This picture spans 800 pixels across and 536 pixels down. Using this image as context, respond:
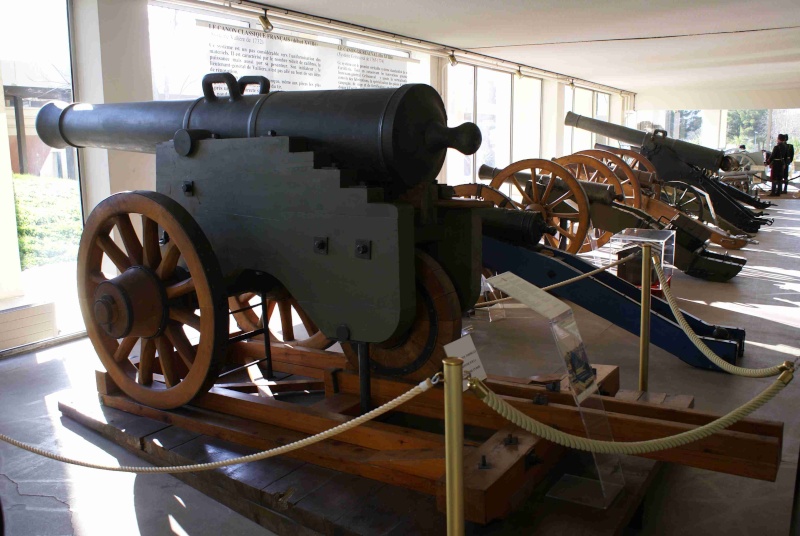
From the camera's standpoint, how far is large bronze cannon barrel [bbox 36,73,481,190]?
8.63 ft

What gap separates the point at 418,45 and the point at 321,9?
7.25 ft

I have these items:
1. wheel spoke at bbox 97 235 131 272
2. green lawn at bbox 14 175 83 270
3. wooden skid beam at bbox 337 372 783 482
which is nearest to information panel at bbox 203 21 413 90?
green lawn at bbox 14 175 83 270

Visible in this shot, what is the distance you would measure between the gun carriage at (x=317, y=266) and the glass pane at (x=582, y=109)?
1313cm

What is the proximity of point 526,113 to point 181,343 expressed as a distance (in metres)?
11.0

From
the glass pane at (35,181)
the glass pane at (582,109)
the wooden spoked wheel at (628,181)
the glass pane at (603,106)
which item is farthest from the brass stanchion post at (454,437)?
the glass pane at (603,106)

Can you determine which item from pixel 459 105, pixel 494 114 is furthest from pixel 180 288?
pixel 494 114

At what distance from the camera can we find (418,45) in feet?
27.0

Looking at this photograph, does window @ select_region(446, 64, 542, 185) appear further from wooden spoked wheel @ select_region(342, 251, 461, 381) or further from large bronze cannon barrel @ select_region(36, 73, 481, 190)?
wooden spoked wheel @ select_region(342, 251, 461, 381)

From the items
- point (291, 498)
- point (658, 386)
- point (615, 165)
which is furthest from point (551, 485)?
point (615, 165)

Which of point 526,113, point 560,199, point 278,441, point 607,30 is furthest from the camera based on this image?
point 526,113

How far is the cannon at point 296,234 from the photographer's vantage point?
2523mm

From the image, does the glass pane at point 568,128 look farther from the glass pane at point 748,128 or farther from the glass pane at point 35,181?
the glass pane at point 748,128

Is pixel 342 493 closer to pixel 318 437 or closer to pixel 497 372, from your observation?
pixel 318 437

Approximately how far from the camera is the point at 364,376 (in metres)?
2.74
